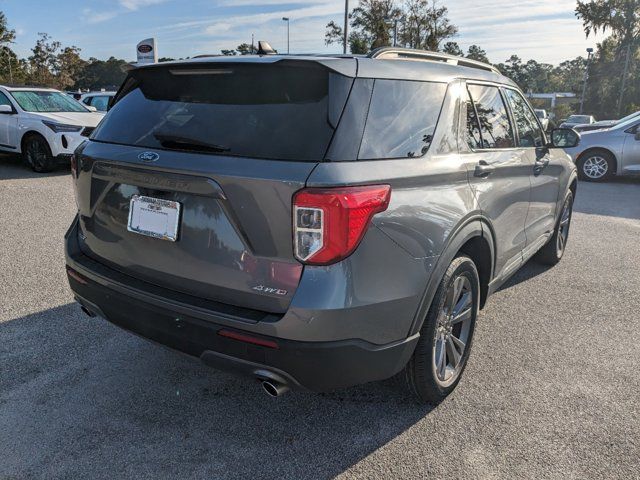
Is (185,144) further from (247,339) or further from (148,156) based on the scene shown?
(247,339)

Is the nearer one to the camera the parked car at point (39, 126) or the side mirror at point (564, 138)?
the side mirror at point (564, 138)

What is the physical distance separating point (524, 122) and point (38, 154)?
30.7 feet

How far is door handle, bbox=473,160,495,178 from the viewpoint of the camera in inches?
117

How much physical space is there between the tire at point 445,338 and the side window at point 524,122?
1.47 meters

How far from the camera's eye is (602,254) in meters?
5.96

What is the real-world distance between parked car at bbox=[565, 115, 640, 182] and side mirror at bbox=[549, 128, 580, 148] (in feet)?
24.1

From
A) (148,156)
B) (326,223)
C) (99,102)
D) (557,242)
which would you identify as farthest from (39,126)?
(326,223)

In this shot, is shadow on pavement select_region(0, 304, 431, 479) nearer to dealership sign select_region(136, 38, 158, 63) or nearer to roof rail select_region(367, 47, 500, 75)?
roof rail select_region(367, 47, 500, 75)

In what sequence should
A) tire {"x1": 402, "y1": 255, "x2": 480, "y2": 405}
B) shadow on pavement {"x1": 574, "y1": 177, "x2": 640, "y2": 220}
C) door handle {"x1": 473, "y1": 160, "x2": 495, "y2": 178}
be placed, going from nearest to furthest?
tire {"x1": 402, "y1": 255, "x2": 480, "y2": 405}, door handle {"x1": 473, "y1": 160, "x2": 495, "y2": 178}, shadow on pavement {"x1": 574, "y1": 177, "x2": 640, "y2": 220}

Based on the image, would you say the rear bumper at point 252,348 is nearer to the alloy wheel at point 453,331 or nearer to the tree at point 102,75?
the alloy wheel at point 453,331

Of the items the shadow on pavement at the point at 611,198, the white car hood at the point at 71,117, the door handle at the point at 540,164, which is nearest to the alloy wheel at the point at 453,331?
the door handle at the point at 540,164

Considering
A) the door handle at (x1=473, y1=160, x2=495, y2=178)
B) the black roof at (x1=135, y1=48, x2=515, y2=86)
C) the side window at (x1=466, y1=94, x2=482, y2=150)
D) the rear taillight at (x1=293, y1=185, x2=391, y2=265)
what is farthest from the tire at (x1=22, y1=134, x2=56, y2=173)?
the rear taillight at (x1=293, y1=185, x2=391, y2=265)

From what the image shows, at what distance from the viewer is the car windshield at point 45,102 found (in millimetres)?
10586

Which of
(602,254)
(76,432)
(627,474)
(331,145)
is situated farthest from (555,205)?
(76,432)
